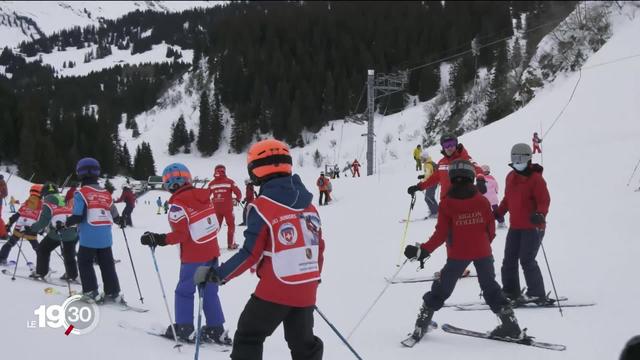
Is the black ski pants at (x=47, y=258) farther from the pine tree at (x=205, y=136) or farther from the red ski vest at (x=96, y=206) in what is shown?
the pine tree at (x=205, y=136)

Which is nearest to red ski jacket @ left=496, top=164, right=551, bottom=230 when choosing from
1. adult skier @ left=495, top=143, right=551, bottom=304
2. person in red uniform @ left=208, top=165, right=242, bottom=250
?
adult skier @ left=495, top=143, right=551, bottom=304

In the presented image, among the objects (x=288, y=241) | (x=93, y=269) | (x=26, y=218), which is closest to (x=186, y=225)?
(x=288, y=241)

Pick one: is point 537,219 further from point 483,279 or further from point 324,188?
point 324,188

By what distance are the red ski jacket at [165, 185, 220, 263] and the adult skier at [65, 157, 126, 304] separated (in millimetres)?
Answer: 1691

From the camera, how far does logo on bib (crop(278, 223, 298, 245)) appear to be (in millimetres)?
2862

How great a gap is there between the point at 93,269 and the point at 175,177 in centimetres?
212

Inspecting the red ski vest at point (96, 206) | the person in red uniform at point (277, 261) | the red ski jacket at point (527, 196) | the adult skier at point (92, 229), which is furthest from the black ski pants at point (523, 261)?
the red ski vest at point (96, 206)

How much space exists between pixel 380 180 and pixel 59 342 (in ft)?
48.8

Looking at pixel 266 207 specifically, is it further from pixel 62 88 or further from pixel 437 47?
pixel 437 47

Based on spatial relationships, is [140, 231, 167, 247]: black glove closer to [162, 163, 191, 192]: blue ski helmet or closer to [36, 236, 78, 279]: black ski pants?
[162, 163, 191, 192]: blue ski helmet

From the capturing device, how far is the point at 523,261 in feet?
16.7

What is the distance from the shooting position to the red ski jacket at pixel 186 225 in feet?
14.6

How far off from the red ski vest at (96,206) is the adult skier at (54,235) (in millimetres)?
1185

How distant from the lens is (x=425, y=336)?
15.1 ft
